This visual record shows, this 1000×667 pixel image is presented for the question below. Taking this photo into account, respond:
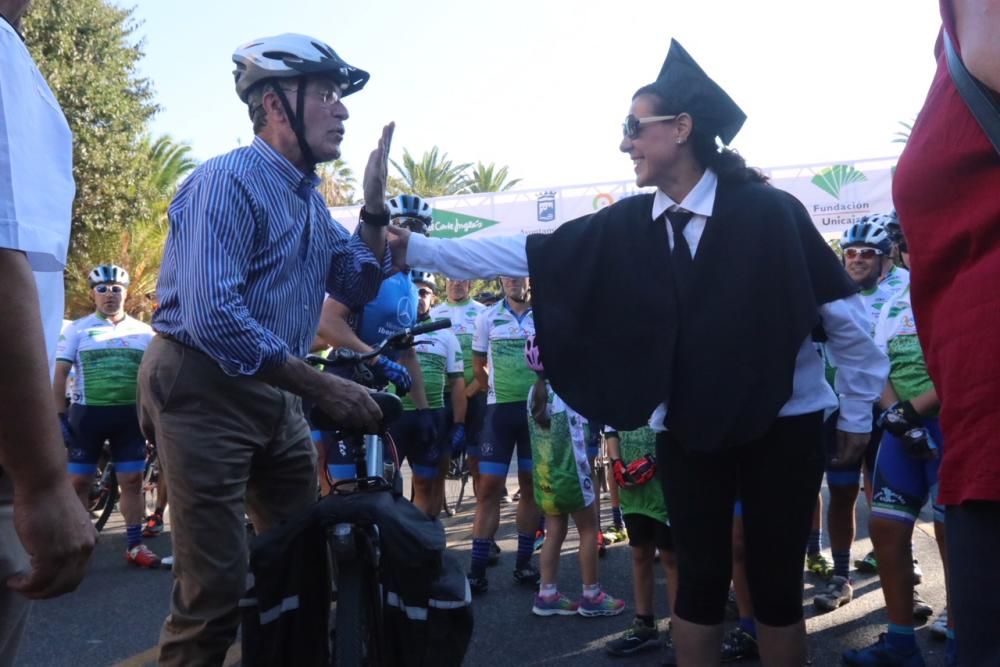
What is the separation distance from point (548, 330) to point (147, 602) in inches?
168

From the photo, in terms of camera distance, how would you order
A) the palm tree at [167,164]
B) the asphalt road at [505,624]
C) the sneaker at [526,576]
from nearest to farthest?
the asphalt road at [505,624] < the sneaker at [526,576] < the palm tree at [167,164]

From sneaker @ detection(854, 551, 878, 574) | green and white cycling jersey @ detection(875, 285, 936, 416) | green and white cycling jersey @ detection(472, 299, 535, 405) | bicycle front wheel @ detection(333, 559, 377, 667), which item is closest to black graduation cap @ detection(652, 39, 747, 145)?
bicycle front wheel @ detection(333, 559, 377, 667)

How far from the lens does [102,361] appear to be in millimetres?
7711

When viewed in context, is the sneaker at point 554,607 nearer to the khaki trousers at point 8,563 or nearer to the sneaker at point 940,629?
the sneaker at point 940,629

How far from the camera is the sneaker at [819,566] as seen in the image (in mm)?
6486

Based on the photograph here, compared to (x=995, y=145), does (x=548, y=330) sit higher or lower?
lower

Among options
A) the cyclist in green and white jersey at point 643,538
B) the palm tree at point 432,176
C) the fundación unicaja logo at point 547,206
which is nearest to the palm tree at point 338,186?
the palm tree at point 432,176

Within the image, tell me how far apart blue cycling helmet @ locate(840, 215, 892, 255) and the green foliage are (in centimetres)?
2019

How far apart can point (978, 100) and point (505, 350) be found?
Answer: 614cm

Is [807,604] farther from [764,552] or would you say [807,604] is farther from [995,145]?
[995,145]

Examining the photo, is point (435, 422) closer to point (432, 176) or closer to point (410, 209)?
point (410, 209)

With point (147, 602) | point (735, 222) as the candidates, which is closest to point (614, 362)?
point (735, 222)

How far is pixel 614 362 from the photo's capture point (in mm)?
3096

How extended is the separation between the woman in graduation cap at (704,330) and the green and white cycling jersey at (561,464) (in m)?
Result: 2.61
